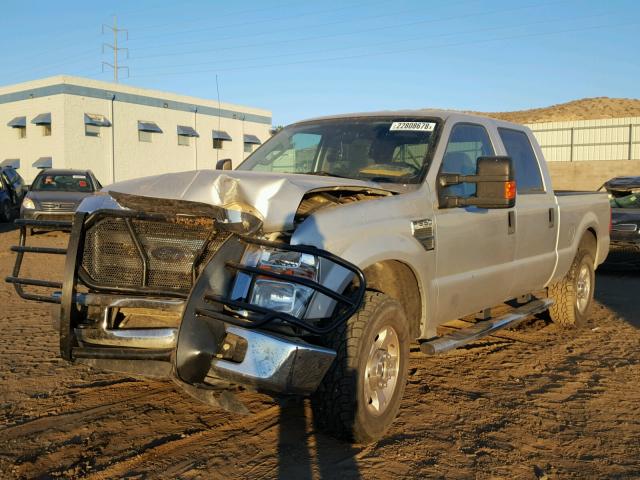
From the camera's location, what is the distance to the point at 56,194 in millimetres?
14688

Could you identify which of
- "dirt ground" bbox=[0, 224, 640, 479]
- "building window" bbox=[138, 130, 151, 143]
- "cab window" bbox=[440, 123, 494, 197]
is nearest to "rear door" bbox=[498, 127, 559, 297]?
"cab window" bbox=[440, 123, 494, 197]

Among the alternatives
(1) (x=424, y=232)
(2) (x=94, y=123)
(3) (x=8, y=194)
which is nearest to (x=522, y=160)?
(1) (x=424, y=232)

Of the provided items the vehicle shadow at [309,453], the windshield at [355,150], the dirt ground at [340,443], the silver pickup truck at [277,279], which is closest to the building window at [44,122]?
the dirt ground at [340,443]

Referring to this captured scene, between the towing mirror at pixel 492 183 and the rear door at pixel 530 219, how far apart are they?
3.92 feet

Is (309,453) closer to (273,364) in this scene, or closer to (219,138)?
(273,364)

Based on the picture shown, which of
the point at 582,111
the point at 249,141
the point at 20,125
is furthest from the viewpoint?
the point at 582,111

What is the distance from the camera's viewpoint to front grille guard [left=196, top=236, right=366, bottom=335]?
3143 millimetres

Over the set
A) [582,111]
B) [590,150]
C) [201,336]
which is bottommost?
[201,336]

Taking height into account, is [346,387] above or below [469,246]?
below

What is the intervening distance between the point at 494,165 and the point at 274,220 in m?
1.72

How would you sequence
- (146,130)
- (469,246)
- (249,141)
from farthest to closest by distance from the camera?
(249,141) < (146,130) < (469,246)

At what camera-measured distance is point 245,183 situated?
3486 mm

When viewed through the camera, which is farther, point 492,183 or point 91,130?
point 91,130

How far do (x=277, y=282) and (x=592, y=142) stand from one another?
91.1 feet
